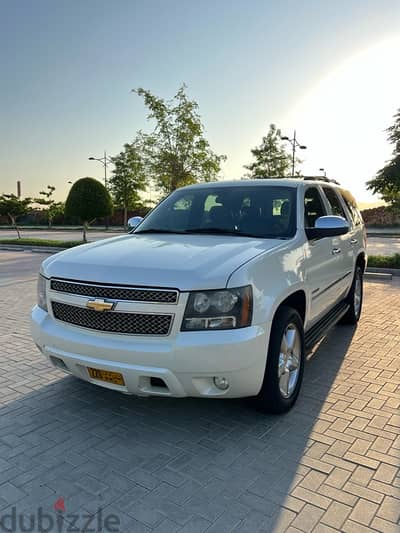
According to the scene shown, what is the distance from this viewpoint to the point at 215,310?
276cm

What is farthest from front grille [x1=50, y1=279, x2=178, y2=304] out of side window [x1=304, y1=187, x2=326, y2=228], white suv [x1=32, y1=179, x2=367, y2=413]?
side window [x1=304, y1=187, x2=326, y2=228]

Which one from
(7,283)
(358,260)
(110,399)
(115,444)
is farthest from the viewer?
(7,283)

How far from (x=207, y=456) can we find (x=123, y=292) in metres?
1.24

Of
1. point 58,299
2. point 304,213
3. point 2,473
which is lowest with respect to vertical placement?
point 2,473

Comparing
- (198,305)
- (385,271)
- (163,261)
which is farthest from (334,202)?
(385,271)

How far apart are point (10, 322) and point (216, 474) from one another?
4.91 meters

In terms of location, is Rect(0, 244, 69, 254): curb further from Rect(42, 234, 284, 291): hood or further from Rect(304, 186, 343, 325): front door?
Rect(42, 234, 284, 291): hood

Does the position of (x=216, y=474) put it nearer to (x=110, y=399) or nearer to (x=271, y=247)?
(x=110, y=399)

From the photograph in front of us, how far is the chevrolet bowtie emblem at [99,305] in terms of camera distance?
287 cm

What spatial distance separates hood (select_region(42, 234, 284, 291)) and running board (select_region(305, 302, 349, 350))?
105cm

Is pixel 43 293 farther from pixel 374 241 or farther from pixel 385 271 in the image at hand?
pixel 374 241

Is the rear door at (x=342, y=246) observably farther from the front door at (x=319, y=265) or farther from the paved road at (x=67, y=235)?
the paved road at (x=67, y=235)

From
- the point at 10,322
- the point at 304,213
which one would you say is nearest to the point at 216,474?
the point at 304,213

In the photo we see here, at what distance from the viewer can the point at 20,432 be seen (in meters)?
3.22
